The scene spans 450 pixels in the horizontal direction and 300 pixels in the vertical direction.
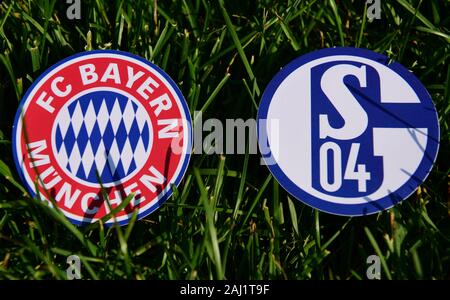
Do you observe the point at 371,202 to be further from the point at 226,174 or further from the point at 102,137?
the point at 102,137

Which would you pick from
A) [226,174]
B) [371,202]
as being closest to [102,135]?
[226,174]

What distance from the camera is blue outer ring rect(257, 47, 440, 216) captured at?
7.60 ft

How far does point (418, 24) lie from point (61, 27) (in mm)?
1435

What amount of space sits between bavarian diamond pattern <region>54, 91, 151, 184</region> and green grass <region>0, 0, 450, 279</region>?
187 mm

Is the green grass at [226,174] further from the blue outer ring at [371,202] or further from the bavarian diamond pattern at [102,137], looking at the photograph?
the bavarian diamond pattern at [102,137]

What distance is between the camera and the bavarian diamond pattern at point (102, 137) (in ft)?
7.70

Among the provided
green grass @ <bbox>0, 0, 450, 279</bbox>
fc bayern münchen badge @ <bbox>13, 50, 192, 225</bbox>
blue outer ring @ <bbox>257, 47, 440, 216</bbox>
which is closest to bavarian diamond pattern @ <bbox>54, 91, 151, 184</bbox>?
fc bayern münchen badge @ <bbox>13, 50, 192, 225</bbox>

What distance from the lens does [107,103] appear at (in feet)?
7.83

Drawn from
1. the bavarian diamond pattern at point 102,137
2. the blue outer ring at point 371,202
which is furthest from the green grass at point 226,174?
the bavarian diamond pattern at point 102,137

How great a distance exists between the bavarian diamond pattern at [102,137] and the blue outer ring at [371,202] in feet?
1.47

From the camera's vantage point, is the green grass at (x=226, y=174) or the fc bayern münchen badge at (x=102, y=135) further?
the fc bayern münchen badge at (x=102, y=135)

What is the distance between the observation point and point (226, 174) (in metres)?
2.36

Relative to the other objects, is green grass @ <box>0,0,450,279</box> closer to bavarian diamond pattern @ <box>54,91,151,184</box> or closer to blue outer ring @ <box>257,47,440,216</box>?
blue outer ring @ <box>257,47,440,216</box>
